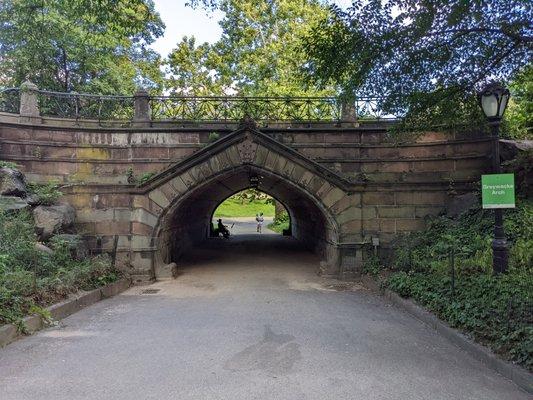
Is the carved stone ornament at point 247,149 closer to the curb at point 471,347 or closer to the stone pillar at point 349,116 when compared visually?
the stone pillar at point 349,116

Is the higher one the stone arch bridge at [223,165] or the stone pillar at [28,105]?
the stone pillar at [28,105]

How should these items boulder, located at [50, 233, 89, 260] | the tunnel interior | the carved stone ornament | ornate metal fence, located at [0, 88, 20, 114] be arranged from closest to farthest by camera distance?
boulder, located at [50, 233, 89, 260], the carved stone ornament, the tunnel interior, ornate metal fence, located at [0, 88, 20, 114]

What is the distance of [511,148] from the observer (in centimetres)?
1139

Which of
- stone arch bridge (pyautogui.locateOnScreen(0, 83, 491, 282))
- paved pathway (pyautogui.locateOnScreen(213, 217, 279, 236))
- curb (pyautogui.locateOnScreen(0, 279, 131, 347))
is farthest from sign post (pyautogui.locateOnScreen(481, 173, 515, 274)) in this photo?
paved pathway (pyautogui.locateOnScreen(213, 217, 279, 236))

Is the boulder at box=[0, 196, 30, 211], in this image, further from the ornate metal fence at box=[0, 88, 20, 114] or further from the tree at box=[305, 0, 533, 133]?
the tree at box=[305, 0, 533, 133]

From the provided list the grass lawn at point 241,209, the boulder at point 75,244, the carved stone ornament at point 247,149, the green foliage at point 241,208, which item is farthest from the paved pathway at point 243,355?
the green foliage at point 241,208

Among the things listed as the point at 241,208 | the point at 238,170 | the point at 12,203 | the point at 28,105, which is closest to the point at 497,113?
the point at 238,170

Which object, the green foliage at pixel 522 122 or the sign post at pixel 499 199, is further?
the green foliage at pixel 522 122

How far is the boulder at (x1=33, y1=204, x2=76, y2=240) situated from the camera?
1009cm

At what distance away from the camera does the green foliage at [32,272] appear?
667cm

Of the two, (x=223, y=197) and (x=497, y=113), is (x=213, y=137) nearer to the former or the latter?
(x=497, y=113)

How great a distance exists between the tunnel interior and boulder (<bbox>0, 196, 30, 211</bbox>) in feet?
11.2

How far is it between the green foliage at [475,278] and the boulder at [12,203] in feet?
27.6

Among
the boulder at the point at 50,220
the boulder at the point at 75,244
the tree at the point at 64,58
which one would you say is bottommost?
the boulder at the point at 75,244
